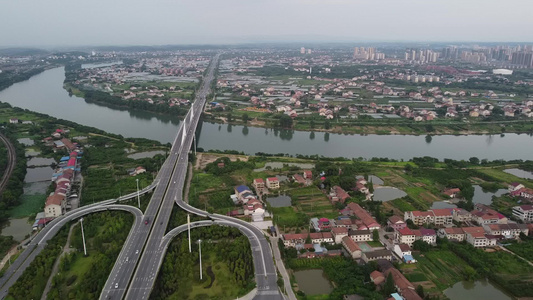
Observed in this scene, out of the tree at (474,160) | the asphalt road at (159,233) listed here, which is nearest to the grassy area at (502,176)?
the tree at (474,160)

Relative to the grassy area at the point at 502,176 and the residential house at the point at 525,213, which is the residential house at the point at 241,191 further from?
the grassy area at the point at 502,176

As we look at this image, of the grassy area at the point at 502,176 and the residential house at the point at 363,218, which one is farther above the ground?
the residential house at the point at 363,218

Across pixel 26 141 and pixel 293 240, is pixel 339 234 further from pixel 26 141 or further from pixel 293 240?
pixel 26 141

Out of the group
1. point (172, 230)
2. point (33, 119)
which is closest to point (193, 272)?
point (172, 230)

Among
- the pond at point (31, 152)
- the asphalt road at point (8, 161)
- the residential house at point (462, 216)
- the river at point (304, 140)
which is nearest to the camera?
the residential house at point (462, 216)

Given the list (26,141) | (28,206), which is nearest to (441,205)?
(28,206)

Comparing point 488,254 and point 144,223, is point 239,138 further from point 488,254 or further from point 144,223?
point 488,254

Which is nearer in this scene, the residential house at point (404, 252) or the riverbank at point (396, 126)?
the residential house at point (404, 252)
